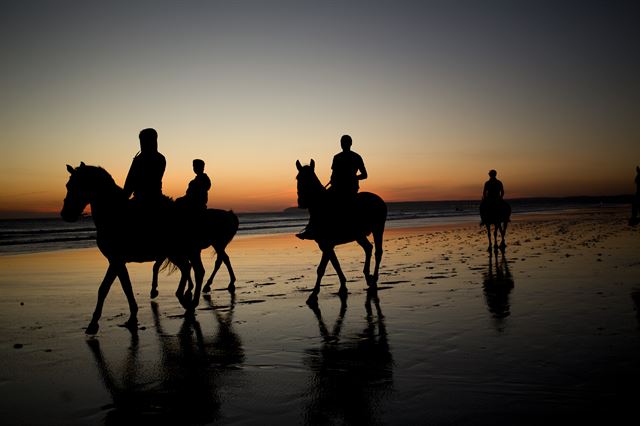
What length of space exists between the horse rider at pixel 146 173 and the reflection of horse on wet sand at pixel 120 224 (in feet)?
0.44

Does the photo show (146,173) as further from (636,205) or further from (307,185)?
(636,205)

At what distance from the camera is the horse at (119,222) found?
25.6 ft

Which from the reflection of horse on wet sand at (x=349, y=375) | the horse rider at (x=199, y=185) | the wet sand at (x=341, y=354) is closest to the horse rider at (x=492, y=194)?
the wet sand at (x=341, y=354)

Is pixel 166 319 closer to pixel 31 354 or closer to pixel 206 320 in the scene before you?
pixel 206 320

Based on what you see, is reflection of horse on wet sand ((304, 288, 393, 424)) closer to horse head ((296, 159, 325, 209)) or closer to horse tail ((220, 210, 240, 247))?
horse head ((296, 159, 325, 209))

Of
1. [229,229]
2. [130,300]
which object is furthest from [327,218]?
[130,300]

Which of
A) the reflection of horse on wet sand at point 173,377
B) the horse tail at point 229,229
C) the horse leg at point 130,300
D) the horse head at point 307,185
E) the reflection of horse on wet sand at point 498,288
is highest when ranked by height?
the horse head at point 307,185

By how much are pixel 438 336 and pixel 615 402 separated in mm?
2524

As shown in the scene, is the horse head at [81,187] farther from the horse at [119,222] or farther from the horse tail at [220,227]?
the horse tail at [220,227]

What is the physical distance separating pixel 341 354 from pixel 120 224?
4112 millimetres

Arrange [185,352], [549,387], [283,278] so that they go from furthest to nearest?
[283,278] → [185,352] → [549,387]

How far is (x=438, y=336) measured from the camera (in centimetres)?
633

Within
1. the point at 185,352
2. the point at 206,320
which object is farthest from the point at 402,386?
the point at 206,320

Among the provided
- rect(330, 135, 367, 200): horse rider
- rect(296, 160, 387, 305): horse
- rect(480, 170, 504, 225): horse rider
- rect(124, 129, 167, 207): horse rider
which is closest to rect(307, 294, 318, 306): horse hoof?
rect(296, 160, 387, 305): horse
